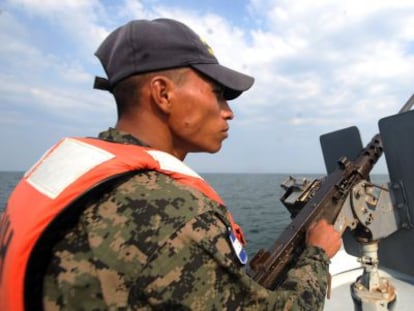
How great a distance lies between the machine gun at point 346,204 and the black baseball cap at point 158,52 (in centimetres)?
142

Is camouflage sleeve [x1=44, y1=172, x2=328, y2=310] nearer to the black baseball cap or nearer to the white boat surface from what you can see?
the black baseball cap

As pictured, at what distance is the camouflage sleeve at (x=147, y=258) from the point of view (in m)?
1.06

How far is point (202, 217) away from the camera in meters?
1.14

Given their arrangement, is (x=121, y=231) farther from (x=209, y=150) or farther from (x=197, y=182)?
(x=209, y=150)

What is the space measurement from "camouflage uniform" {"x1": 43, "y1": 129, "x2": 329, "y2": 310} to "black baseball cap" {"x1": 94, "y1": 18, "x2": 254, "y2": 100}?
22.0 inches

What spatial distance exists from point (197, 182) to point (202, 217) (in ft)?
0.87

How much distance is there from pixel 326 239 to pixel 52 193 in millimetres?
1646

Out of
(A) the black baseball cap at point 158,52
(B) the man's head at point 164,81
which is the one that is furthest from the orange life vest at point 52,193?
(A) the black baseball cap at point 158,52

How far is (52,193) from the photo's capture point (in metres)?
1.19

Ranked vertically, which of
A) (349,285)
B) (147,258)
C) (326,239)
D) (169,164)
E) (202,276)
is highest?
(169,164)

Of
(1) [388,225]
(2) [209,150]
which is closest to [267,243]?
(1) [388,225]

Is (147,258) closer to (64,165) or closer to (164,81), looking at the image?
(64,165)

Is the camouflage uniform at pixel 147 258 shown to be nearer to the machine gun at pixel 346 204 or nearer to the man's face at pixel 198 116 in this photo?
the man's face at pixel 198 116

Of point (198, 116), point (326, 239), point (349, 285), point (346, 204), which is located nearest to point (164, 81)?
point (198, 116)
